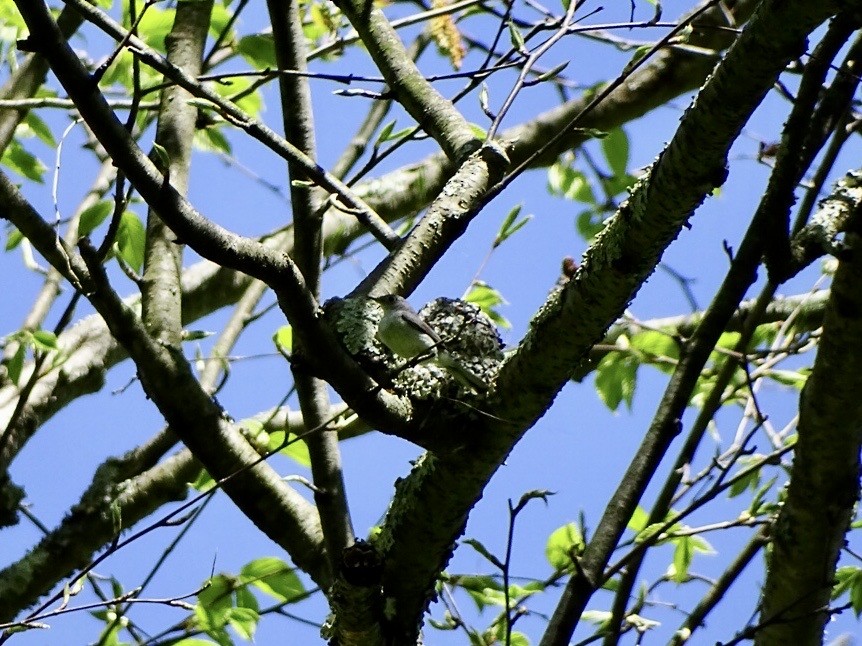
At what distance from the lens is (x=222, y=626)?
2.31m

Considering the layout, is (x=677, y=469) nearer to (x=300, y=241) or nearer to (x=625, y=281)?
(x=625, y=281)

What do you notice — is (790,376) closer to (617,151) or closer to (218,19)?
(617,151)

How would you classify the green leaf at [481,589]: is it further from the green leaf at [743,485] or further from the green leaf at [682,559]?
the green leaf at [743,485]

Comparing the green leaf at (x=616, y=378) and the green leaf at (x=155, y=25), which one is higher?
the green leaf at (x=155, y=25)

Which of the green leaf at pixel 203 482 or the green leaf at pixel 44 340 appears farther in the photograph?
the green leaf at pixel 203 482

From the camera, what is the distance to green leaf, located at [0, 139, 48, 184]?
2.99 m

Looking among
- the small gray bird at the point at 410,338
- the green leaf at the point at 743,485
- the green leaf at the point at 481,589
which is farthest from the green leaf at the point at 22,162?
the green leaf at the point at 743,485

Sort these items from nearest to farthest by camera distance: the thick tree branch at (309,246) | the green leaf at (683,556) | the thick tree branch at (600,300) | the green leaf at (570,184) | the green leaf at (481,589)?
the thick tree branch at (600,300), the thick tree branch at (309,246), the green leaf at (481,589), the green leaf at (683,556), the green leaf at (570,184)

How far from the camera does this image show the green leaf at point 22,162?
2.99 m

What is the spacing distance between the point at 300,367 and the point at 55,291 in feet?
6.31

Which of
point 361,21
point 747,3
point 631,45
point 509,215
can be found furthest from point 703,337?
point 747,3

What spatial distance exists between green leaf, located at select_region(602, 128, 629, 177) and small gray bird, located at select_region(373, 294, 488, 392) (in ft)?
4.87

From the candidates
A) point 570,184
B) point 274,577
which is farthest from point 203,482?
point 570,184

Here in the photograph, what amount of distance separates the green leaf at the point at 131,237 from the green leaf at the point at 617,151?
58.3 inches
